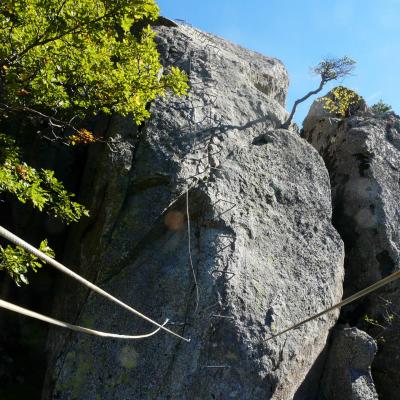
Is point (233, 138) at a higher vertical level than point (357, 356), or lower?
higher

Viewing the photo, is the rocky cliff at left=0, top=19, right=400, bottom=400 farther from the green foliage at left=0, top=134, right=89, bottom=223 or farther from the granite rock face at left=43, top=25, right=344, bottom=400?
the green foliage at left=0, top=134, right=89, bottom=223

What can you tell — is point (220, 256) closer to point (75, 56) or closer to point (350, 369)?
point (350, 369)

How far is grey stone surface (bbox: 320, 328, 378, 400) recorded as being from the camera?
7.84 meters

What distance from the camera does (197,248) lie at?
25.2ft

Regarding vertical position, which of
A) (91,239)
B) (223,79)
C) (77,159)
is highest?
(223,79)

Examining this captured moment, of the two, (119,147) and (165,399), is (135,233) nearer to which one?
(119,147)

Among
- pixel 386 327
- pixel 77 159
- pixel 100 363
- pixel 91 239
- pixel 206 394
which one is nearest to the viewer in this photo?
→ pixel 206 394

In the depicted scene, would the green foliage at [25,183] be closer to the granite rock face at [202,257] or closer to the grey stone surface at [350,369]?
the granite rock face at [202,257]

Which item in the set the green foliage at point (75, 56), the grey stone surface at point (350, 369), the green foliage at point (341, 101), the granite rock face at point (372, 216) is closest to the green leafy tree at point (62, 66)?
the green foliage at point (75, 56)

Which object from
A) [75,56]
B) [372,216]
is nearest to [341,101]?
[372,216]

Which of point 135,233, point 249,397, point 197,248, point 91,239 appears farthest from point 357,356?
point 91,239

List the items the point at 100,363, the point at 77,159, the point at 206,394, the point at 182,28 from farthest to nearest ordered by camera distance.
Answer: the point at 182,28, the point at 77,159, the point at 100,363, the point at 206,394

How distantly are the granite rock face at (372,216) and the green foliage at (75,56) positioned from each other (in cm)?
481

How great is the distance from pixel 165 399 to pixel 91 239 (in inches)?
111
